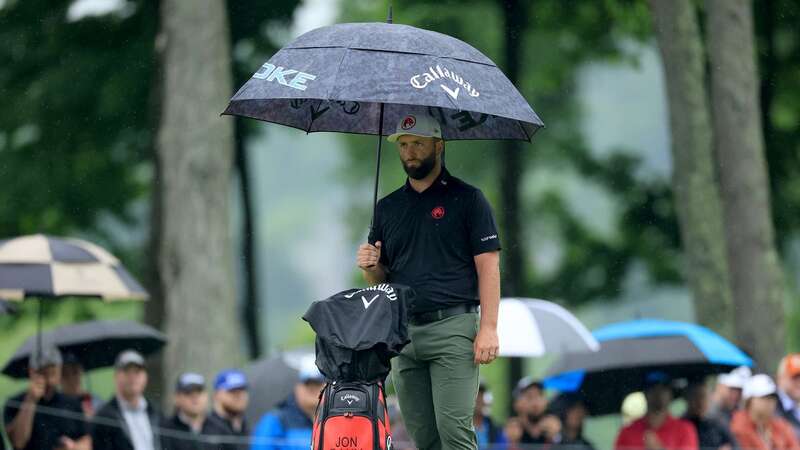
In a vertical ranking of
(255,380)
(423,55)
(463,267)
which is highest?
(423,55)

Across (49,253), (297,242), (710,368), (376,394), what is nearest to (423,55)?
(376,394)

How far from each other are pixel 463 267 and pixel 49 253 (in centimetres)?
432

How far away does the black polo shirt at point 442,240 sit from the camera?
780 centimetres

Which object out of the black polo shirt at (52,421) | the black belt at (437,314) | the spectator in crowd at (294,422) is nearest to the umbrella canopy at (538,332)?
the spectator in crowd at (294,422)

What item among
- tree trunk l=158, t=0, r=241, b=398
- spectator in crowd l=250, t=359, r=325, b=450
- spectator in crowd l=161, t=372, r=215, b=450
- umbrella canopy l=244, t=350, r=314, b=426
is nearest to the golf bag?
spectator in crowd l=250, t=359, r=325, b=450

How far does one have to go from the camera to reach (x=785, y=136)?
2252cm

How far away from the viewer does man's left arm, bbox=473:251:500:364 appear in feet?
25.1

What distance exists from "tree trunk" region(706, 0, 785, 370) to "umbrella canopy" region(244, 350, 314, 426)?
18.2 feet

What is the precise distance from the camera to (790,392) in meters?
13.6

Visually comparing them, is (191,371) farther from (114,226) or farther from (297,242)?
(297,242)

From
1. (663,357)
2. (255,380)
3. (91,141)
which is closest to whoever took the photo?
(663,357)

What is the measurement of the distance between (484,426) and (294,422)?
2.66m

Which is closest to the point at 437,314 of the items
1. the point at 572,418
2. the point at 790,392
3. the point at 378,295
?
the point at 378,295

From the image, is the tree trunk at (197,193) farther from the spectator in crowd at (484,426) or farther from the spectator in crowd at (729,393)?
the spectator in crowd at (729,393)
